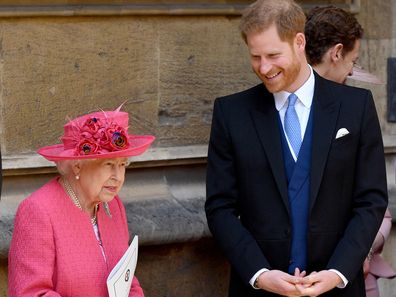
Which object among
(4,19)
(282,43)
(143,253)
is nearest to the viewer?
(282,43)

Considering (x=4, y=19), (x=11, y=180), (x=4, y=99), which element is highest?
(x=4, y=19)

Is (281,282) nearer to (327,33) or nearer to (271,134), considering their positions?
(271,134)

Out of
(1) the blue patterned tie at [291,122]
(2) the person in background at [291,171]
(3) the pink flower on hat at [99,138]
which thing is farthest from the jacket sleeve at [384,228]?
(3) the pink flower on hat at [99,138]

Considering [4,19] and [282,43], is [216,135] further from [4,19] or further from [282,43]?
[4,19]

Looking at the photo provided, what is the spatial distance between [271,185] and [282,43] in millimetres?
524

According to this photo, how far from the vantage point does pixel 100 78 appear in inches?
217

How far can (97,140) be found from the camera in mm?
4121

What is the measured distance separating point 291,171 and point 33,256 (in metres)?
1.09

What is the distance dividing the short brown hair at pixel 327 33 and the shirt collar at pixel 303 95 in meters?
0.37

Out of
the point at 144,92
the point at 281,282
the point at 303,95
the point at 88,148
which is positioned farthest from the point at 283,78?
the point at 144,92

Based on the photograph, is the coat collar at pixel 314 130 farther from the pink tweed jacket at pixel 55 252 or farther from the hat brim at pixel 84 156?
the pink tweed jacket at pixel 55 252

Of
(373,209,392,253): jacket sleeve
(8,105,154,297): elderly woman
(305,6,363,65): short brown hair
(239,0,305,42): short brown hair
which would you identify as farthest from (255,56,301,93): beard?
(373,209,392,253): jacket sleeve

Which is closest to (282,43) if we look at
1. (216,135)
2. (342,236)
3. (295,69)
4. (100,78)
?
(295,69)

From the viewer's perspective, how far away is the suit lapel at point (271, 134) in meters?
4.59
